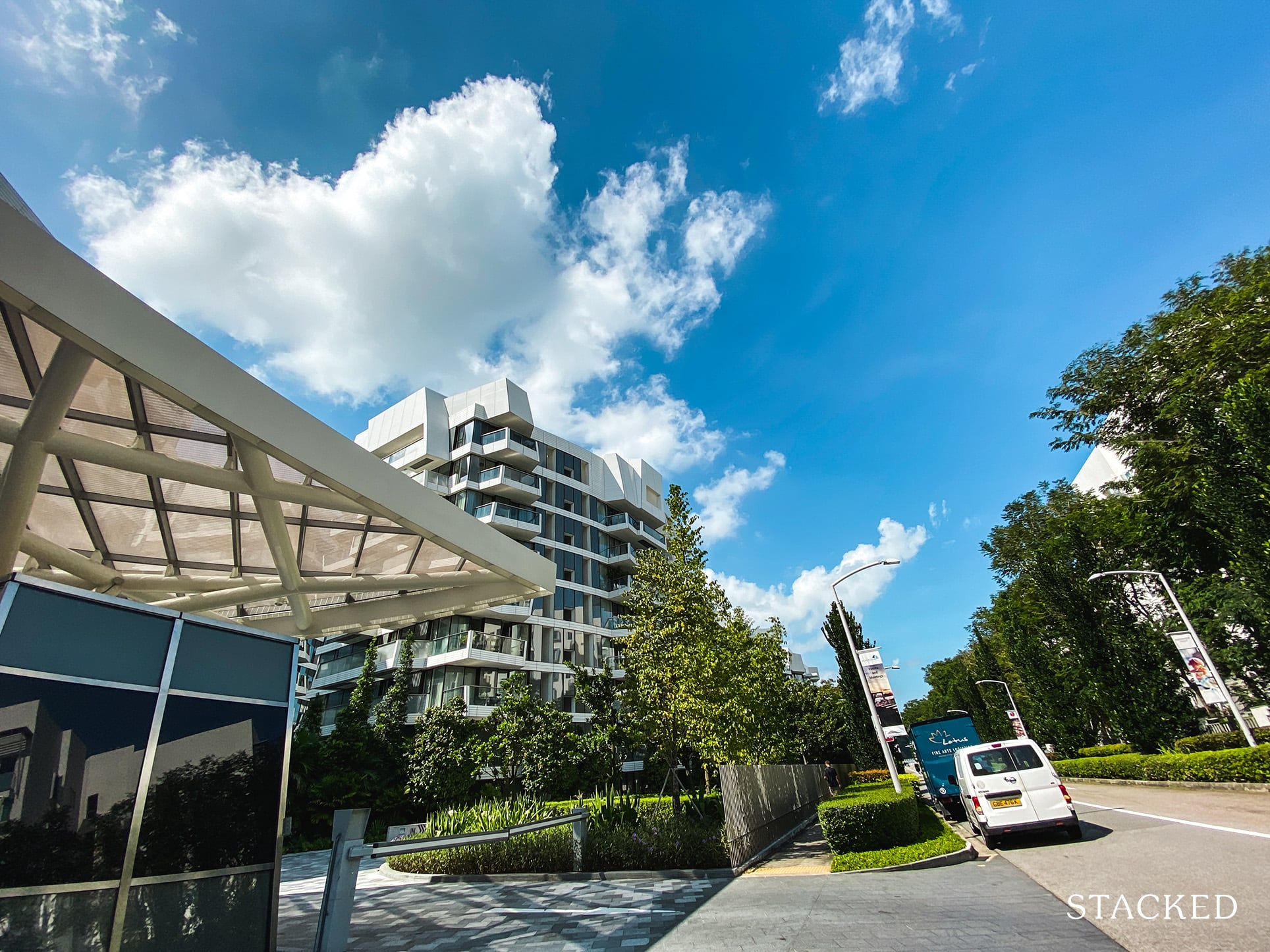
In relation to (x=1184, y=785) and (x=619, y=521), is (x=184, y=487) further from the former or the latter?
(x=619, y=521)

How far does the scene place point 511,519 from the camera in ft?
127

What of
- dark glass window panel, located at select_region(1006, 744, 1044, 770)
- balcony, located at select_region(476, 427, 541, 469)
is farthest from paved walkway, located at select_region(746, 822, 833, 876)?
balcony, located at select_region(476, 427, 541, 469)

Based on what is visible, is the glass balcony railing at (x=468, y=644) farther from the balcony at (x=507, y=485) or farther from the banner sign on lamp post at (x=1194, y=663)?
the banner sign on lamp post at (x=1194, y=663)

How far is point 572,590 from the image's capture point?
139ft

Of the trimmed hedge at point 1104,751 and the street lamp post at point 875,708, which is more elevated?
the street lamp post at point 875,708

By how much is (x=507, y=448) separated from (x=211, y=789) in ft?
115

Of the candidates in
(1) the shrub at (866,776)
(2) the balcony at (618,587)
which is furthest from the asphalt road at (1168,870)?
(2) the balcony at (618,587)

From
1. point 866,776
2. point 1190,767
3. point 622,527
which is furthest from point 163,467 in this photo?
point 622,527

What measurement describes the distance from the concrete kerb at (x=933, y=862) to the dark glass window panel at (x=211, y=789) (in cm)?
942

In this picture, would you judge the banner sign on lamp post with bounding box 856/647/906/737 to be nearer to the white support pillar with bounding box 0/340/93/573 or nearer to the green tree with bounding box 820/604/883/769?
the green tree with bounding box 820/604/883/769

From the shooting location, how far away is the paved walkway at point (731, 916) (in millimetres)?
5914

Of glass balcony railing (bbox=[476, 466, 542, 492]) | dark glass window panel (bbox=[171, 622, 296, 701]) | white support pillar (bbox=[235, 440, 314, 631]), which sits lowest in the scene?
dark glass window panel (bbox=[171, 622, 296, 701])

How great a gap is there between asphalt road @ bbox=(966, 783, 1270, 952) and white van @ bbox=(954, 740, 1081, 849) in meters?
0.39

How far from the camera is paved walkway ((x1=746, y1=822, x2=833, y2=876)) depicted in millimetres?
11172
